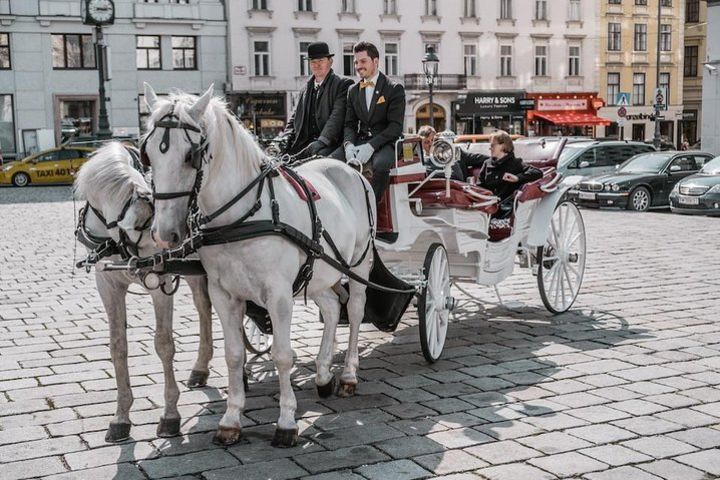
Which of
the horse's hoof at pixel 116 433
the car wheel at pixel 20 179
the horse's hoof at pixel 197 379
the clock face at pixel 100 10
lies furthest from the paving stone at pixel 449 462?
the car wheel at pixel 20 179

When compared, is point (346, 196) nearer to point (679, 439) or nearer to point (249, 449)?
point (249, 449)

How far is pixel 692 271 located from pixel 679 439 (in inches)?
270

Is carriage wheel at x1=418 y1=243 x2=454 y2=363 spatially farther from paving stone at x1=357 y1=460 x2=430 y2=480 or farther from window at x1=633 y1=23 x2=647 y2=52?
window at x1=633 y1=23 x2=647 y2=52

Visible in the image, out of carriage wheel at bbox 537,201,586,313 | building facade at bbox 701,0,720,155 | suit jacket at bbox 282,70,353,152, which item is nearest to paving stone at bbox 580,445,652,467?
suit jacket at bbox 282,70,353,152

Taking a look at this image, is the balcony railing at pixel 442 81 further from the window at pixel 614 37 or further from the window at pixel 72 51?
the window at pixel 72 51

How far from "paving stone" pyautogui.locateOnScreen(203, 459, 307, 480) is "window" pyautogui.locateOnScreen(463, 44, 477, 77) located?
1915 inches

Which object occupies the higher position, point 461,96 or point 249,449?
point 461,96

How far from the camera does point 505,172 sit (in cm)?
927

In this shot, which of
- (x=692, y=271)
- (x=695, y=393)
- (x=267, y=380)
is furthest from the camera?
(x=692, y=271)

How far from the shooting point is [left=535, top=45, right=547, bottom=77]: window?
53969 millimetres

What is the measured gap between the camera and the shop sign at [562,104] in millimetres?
53500

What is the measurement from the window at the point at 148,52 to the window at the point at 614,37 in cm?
2854

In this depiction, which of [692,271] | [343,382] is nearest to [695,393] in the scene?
[343,382]

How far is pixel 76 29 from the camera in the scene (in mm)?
42125
